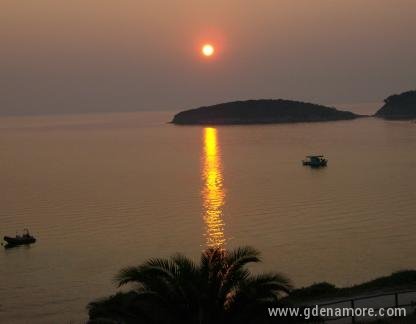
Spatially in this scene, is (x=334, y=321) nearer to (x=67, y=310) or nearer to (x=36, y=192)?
(x=67, y=310)

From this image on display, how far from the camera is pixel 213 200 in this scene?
49594 millimetres

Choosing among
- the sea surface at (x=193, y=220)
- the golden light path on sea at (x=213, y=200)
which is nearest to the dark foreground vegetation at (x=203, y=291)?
the golden light path on sea at (x=213, y=200)

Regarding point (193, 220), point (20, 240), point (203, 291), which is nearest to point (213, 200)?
point (193, 220)

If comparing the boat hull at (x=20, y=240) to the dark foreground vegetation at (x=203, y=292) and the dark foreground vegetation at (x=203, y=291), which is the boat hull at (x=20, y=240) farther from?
the dark foreground vegetation at (x=203, y=291)

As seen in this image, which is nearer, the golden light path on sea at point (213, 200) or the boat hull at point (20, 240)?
the boat hull at point (20, 240)

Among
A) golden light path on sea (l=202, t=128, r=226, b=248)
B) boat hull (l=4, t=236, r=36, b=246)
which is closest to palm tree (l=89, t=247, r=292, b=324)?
golden light path on sea (l=202, t=128, r=226, b=248)

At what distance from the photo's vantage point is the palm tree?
11.1 meters

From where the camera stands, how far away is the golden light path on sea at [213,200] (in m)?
35.5

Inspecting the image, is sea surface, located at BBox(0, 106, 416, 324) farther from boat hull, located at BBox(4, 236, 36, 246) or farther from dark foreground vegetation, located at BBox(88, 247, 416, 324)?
dark foreground vegetation, located at BBox(88, 247, 416, 324)

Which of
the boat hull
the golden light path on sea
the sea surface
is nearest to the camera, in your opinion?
the sea surface

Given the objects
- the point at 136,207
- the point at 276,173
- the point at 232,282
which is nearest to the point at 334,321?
the point at 232,282

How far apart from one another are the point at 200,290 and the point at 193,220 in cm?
2928

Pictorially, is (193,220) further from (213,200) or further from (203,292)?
(203,292)

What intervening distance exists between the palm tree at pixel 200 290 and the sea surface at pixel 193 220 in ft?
39.1
